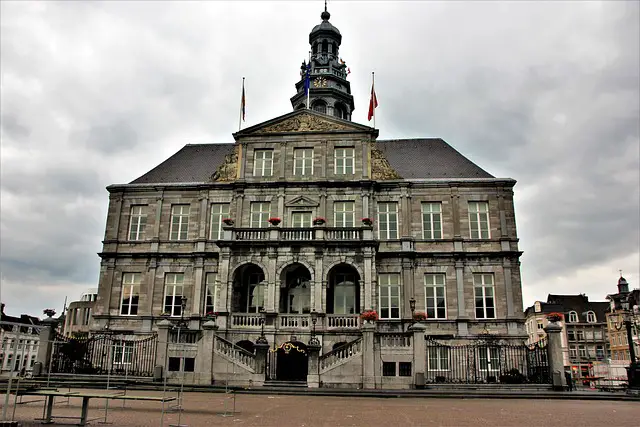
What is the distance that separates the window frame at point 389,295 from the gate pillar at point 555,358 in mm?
9550

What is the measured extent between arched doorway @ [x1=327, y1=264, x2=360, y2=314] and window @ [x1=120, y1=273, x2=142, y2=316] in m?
12.6

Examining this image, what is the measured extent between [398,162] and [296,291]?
40.0ft

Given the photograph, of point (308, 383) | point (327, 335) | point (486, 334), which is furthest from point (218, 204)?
point (486, 334)

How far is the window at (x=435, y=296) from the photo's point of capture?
31625mm

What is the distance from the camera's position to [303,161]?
34.4m

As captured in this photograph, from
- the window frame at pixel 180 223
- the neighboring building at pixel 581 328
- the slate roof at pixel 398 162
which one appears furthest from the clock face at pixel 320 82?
the neighboring building at pixel 581 328

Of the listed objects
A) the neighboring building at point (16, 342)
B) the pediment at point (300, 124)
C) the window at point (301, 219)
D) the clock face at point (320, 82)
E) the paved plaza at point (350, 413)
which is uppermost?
the clock face at point (320, 82)

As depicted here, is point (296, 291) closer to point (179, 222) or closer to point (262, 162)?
point (262, 162)

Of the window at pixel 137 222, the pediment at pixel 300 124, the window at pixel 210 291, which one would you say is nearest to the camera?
the window at pixel 210 291

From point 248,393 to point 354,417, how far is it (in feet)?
27.3

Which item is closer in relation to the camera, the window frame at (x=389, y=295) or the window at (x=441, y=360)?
the window at (x=441, y=360)

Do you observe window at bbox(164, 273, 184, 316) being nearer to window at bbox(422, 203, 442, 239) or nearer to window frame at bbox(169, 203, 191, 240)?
window frame at bbox(169, 203, 191, 240)

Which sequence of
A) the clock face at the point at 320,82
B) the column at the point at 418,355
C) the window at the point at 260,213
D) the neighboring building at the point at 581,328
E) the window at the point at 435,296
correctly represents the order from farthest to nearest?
the neighboring building at the point at 581,328 → the clock face at the point at 320,82 → the window at the point at 260,213 → the window at the point at 435,296 → the column at the point at 418,355

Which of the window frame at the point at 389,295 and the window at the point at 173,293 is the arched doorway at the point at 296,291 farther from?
the window at the point at 173,293
